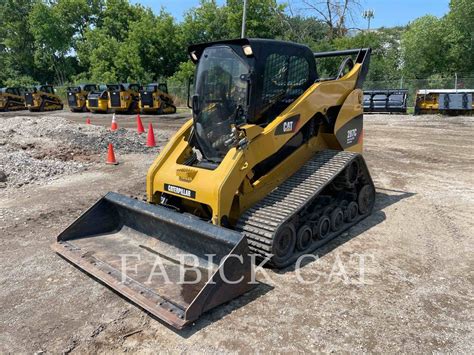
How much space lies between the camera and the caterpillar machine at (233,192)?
13.3ft

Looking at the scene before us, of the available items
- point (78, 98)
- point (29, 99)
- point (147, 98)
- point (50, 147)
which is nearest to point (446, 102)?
point (147, 98)

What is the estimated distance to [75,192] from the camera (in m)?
7.53

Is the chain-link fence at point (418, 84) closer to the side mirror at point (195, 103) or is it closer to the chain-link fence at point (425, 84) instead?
the chain-link fence at point (425, 84)

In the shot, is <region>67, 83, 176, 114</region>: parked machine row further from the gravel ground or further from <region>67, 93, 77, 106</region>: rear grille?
the gravel ground

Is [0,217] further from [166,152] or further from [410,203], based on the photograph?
[410,203]

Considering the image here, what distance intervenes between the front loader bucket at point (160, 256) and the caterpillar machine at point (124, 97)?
21868mm

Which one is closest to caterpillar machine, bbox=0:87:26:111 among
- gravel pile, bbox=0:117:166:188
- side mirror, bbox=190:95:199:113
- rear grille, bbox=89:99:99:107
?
rear grille, bbox=89:99:99:107

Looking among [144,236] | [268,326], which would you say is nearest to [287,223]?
[268,326]

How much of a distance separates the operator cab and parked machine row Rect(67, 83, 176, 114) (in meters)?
20.2

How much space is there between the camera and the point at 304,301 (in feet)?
12.6

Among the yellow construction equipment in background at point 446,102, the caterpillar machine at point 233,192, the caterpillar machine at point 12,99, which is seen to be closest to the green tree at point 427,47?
the yellow construction equipment in background at point 446,102

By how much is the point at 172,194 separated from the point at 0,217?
2928mm

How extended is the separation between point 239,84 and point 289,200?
4.70ft

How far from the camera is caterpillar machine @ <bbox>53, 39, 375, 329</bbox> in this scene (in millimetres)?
4039
